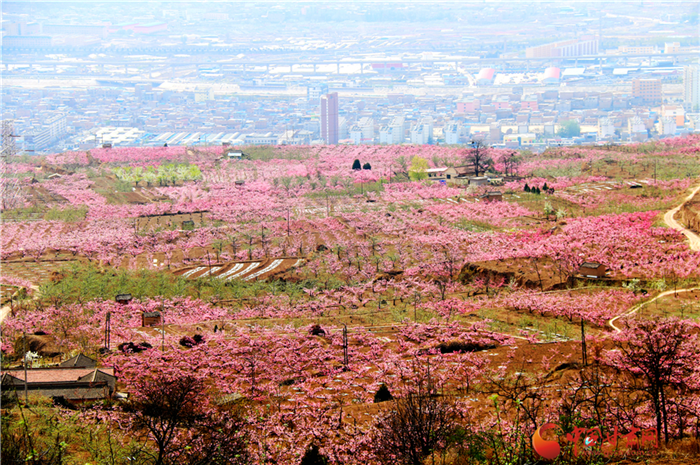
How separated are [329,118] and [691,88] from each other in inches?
2950

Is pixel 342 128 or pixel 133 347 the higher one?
pixel 342 128

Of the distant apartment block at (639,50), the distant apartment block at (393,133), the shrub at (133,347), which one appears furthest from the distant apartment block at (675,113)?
the shrub at (133,347)

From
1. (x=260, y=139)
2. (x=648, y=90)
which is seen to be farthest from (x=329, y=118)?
(x=648, y=90)

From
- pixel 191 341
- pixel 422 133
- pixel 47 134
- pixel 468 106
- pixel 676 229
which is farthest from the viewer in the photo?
pixel 468 106

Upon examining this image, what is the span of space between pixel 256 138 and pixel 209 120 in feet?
88.0

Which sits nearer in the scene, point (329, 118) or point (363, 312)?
point (363, 312)

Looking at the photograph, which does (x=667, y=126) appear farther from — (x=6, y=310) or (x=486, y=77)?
(x=6, y=310)

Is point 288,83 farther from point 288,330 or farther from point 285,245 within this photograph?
point 288,330

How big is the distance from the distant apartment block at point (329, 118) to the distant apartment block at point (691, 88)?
70782mm

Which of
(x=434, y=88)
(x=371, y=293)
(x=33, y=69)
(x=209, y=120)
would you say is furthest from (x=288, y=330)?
(x=33, y=69)

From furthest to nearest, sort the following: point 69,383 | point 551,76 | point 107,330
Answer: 1. point 551,76
2. point 107,330
3. point 69,383

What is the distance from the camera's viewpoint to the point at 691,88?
158 metres

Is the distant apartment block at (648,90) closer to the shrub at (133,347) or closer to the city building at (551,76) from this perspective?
the city building at (551,76)

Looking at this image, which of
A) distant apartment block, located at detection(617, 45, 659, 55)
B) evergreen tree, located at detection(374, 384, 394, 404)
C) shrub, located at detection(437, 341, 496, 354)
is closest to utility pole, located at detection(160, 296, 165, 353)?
evergreen tree, located at detection(374, 384, 394, 404)
